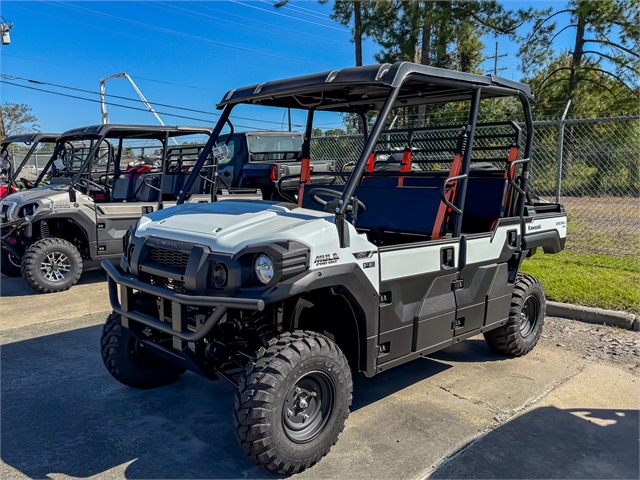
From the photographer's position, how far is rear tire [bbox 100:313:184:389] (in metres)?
3.84

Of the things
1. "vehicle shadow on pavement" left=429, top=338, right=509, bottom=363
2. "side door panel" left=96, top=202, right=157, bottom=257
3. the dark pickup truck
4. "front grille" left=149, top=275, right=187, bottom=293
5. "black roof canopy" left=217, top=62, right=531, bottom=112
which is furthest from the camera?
the dark pickup truck

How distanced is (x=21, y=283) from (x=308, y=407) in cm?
641

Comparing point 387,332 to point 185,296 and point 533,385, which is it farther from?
point 533,385

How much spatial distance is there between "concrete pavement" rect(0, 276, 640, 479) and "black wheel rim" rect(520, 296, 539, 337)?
0.75 feet

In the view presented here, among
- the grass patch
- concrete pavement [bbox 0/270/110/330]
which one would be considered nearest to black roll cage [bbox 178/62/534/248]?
the grass patch

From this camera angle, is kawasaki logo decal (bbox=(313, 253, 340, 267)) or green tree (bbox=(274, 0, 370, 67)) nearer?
kawasaki logo decal (bbox=(313, 253, 340, 267))

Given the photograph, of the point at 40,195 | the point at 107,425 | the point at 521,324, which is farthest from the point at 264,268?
the point at 40,195

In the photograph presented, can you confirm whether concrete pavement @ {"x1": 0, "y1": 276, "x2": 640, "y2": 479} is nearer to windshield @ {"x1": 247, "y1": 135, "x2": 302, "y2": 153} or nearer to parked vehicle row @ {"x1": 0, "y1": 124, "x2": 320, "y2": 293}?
parked vehicle row @ {"x1": 0, "y1": 124, "x2": 320, "y2": 293}

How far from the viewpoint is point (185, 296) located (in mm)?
2920

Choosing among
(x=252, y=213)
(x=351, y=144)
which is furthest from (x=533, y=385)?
(x=351, y=144)

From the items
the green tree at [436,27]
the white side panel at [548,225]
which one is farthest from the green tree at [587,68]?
the white side panel at [548,225]

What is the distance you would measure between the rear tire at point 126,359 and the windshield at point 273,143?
6.04 m

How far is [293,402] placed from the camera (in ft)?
9.91

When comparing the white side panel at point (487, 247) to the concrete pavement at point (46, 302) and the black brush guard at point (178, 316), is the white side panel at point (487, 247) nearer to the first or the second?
the black brush guard at point (178, 316)
